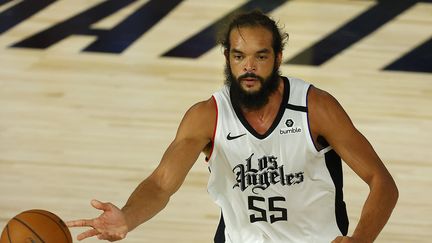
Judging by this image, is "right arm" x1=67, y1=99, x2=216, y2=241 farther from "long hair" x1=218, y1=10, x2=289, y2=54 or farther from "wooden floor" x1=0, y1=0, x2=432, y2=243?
"wooden floor" x1=0, y1=0, x2=432, y2=243

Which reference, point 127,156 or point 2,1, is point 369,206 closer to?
point 127,156

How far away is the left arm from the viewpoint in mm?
4652

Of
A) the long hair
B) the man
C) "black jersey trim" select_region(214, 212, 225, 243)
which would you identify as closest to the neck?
the man

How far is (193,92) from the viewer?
9164mm

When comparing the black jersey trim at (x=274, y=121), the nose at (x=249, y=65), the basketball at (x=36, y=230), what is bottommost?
the basketball at (x=36, y=230)

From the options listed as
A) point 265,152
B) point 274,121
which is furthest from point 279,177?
point 274,121

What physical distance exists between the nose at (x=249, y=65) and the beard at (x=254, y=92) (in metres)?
0.02

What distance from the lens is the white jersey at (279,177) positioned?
509cm

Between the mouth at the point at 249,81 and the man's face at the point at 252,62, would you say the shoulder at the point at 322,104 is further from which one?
the mouth at the point at 249,81

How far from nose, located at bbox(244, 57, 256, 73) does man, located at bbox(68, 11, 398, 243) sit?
0.04 feet

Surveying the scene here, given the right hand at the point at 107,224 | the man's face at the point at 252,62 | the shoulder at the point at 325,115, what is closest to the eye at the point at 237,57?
the man's face at the point at 252,62

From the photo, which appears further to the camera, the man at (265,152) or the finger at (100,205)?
the man at (265,152)

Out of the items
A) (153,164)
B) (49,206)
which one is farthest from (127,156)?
(49,206)

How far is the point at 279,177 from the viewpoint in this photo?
510 cm
